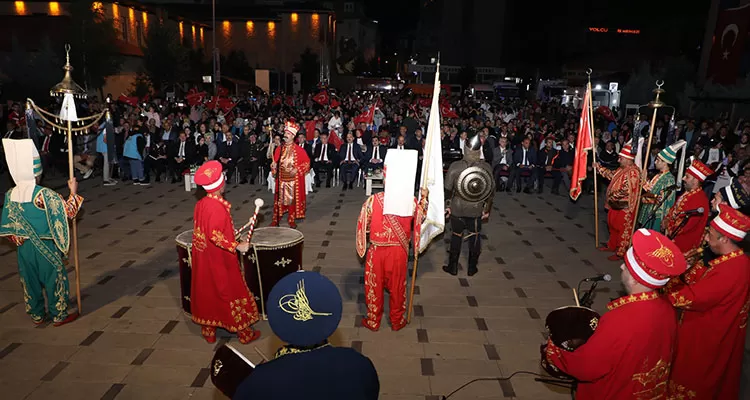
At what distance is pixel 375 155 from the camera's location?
14469mm

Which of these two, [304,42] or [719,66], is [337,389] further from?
[304,42]

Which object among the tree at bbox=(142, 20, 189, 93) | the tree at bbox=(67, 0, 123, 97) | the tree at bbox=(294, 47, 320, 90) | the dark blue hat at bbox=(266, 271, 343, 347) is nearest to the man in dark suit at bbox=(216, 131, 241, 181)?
the dark blue hat at bbox=(266, 271, 343, 347)

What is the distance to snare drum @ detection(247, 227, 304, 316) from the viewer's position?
568 centimetres

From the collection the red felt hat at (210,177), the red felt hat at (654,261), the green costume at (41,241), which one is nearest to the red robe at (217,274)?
the red felt hat at (210,177)

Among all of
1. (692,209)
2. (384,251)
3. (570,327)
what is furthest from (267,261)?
(692,209)

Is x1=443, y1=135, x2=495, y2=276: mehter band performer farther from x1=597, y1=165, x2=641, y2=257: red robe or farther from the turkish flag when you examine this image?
the turkish flag

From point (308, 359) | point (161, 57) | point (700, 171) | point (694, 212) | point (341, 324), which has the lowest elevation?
point (341, 324)

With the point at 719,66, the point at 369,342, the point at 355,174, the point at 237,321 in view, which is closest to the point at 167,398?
the point at 237,321

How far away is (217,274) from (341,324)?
5.77ft

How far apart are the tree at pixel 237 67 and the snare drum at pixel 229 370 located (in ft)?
175

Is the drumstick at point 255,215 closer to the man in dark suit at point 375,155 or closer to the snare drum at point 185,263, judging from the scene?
the snare drum at point 185,263

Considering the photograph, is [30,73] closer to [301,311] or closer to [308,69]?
[301,311]

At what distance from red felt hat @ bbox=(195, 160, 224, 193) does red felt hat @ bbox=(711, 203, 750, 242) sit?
180 inches

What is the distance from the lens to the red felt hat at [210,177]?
16.3 ft
